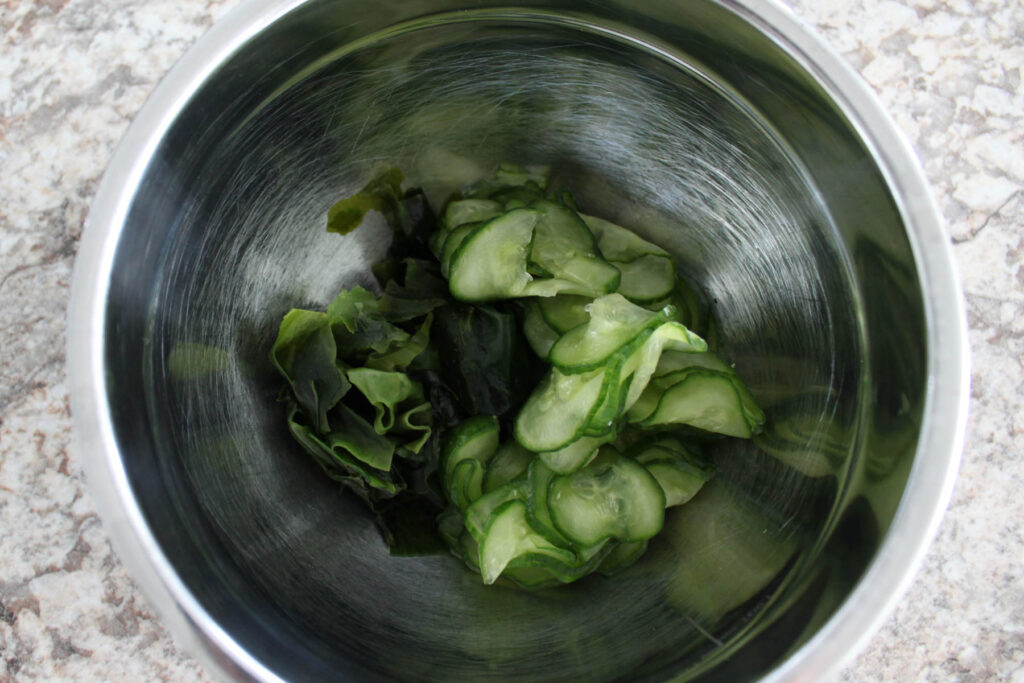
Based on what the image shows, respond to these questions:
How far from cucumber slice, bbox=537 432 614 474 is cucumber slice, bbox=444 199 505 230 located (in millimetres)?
407

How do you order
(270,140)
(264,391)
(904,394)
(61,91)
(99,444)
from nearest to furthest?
1. (99,444)
2. (904,394)
3. (270,140)
4. (264,391)
5. (61,91)

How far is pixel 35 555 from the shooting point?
4.24 feet

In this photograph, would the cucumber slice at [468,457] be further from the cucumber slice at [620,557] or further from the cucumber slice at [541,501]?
the cucumber slice at [620,557]

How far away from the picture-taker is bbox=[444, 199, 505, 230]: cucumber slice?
1321mm

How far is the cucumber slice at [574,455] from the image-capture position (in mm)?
1149

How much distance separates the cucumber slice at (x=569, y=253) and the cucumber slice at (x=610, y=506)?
27 cm

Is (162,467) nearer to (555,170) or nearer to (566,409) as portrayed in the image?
(566,409)

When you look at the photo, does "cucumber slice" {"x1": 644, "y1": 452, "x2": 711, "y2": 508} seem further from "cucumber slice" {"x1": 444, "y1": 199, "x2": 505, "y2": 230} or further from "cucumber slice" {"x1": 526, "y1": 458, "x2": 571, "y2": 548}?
"cucumber slice" {"x1": 444, "y1": 199, "x2": 505, "y2": 230}

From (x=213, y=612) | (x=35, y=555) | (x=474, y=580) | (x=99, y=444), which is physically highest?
(x=99, y=444)

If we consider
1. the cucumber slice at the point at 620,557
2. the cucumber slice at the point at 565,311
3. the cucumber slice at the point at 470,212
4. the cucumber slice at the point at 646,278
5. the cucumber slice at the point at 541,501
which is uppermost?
the cucumber slice at the point at 646,278

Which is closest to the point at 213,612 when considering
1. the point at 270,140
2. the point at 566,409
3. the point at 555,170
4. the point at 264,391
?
the point at 264,391

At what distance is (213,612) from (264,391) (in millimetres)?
383

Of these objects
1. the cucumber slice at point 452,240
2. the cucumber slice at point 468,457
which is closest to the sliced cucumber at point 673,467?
the cucumber slice at point 468,457

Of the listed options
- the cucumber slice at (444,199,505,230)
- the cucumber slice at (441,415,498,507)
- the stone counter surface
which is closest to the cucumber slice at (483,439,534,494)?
the cucumber slice at (441,415,498,507)
